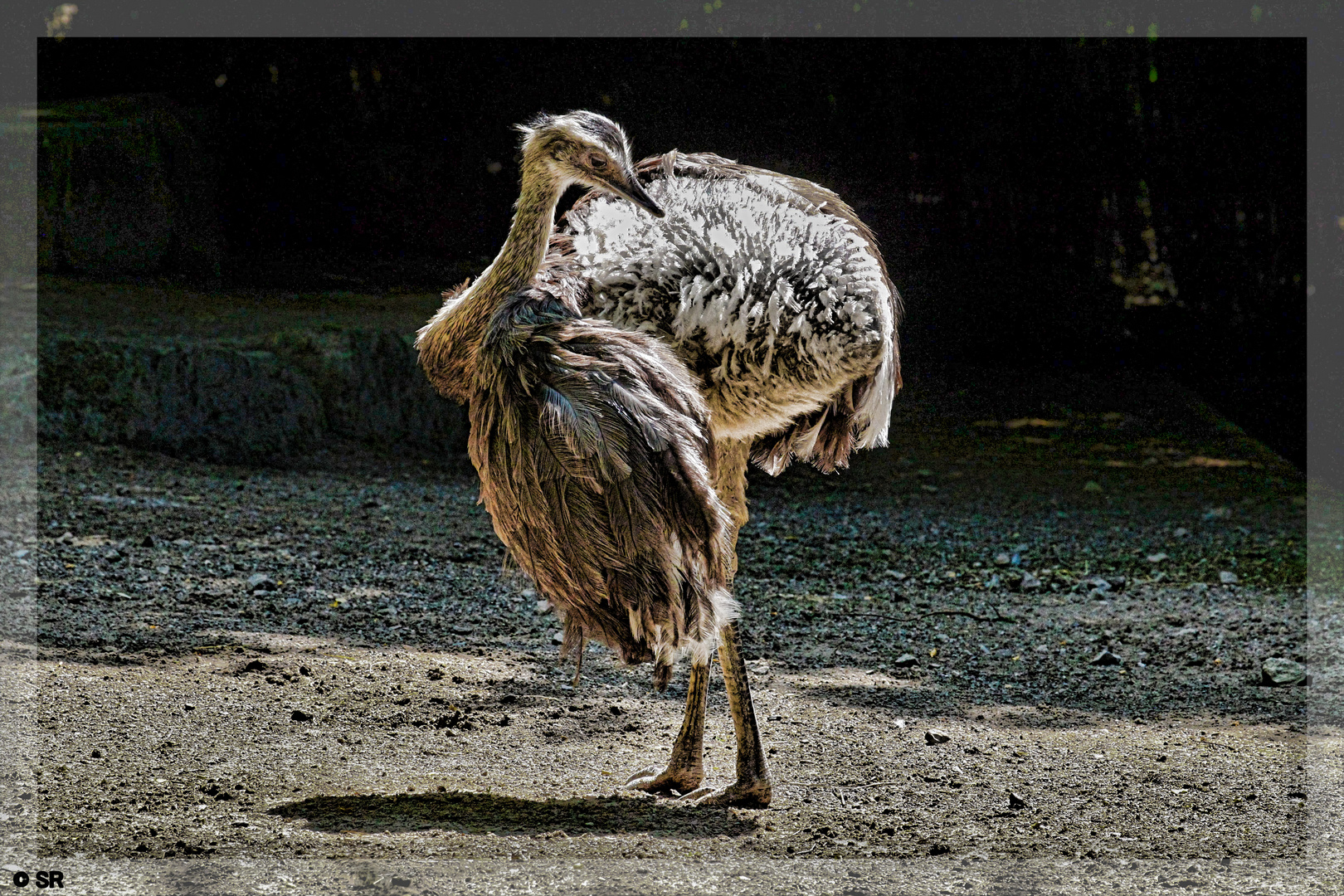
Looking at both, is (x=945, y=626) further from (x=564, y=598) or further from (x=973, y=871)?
(x=564, y=598)

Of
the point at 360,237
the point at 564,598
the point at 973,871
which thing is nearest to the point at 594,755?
the point at 564,598

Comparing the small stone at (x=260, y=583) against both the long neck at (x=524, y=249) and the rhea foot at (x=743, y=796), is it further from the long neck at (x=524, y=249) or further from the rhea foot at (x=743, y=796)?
the long neck at (x=524, y=249)

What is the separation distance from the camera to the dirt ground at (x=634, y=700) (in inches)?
113

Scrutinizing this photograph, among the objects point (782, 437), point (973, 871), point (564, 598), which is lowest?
point (973, 871)

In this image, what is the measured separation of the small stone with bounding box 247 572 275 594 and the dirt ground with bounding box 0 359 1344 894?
3cm

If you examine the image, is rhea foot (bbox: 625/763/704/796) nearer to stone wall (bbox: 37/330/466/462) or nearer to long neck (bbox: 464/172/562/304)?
long neck (bbox: 464/172/562/304)

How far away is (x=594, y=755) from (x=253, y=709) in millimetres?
933

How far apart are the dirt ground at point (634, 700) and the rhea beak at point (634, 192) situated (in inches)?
54.0

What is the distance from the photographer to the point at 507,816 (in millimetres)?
3033

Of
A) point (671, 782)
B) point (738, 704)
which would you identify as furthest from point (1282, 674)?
point (671, 782)

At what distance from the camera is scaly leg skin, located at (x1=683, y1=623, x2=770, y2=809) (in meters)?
3.27

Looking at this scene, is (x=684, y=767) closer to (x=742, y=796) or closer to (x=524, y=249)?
(x=742, y=796)

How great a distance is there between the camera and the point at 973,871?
286cm

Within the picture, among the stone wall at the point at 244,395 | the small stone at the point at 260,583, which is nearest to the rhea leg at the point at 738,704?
the small stone at the point at 260,583
